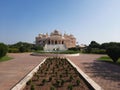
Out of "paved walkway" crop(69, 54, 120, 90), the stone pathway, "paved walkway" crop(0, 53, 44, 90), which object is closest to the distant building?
"paved walkway" crop(0, 53, 44, 90)

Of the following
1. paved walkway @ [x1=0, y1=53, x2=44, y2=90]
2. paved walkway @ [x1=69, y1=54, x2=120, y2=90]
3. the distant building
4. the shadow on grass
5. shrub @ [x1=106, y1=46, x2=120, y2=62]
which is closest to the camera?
paved walkway @ [x1=69, y1=54, x2=120, y2=90]

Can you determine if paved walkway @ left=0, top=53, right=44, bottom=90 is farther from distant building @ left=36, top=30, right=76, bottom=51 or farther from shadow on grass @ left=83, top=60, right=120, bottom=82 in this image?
distant building @ left=36, top=30, right=76, bottom=51

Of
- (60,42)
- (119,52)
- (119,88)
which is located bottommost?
(119,88)

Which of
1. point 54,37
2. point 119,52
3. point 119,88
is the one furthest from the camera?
point 54,37

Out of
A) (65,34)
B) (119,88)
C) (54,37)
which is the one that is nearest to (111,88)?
(119,88)

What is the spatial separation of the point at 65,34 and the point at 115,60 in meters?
69.0

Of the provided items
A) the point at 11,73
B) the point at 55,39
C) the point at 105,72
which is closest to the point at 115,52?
the point at 105,72

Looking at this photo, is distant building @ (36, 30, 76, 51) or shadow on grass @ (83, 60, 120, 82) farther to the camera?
distant building @ (36, 30, 76, 51)

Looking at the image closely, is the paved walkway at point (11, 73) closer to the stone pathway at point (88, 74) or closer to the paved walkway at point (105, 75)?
the stone pathway at point (88, 74)

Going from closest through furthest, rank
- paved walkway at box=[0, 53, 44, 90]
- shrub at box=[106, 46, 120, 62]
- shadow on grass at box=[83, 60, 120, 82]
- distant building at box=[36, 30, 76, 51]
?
paved walkway at box=[0, 53, 44, 90]
shadow on grass at box=[83, 60, 120, 82]
shrub at box=[106, 46, 120, 62]
distant building at box=[36, 30, 76, 51]

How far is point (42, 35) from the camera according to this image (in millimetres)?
87188

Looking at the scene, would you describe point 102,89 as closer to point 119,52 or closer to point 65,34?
point 119,52

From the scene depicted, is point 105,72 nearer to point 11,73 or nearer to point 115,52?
point 11,73

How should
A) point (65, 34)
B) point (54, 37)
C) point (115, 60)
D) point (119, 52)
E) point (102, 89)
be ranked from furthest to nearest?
point (65, 34)
point (54, 37)
point (115, 60)
point (119, 52)
point (102, 89)
